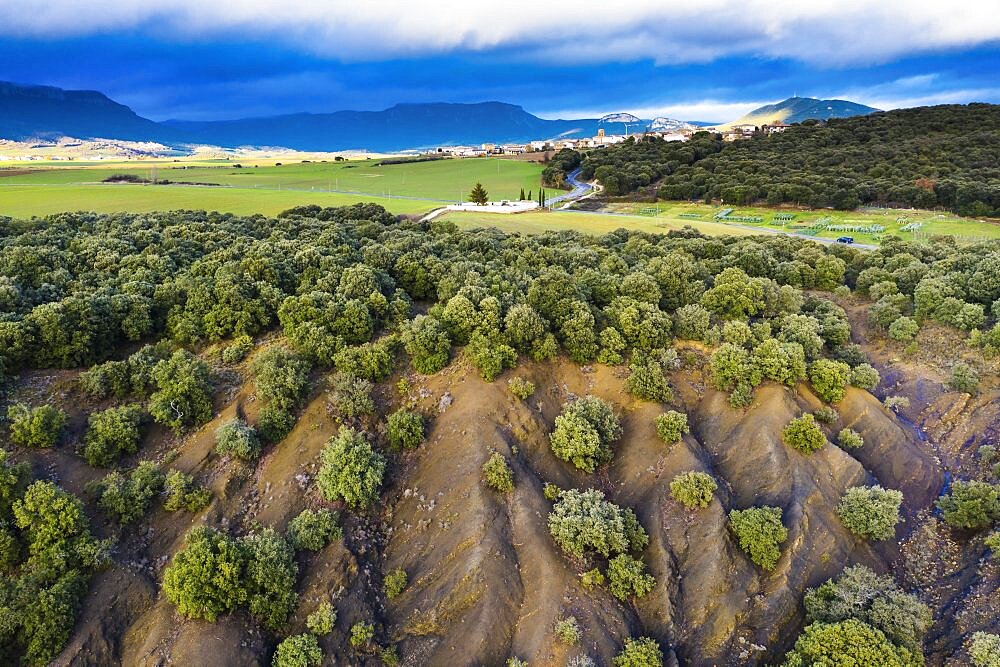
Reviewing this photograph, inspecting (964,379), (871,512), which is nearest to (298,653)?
(871,512)

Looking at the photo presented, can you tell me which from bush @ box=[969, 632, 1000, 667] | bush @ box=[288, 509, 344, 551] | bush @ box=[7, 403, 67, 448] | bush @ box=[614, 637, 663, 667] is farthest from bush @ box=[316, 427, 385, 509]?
bush @ box=[969, 632, 1000, 667]

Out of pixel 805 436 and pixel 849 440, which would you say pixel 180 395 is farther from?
pixel 849 440

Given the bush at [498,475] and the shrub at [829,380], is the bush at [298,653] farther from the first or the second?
the shrub at [829,380]

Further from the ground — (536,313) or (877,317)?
(536,313)

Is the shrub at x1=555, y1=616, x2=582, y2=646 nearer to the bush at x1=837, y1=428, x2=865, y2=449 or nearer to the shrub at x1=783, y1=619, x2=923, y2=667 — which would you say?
the shrub at x1=783, y1=619, x2=923, y2=667

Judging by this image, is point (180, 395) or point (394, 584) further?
point (180, 395)

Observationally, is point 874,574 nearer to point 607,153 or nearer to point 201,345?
point 201,345

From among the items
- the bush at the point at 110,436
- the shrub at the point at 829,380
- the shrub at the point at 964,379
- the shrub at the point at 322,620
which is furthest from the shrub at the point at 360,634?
the shrub at the point at 964,379

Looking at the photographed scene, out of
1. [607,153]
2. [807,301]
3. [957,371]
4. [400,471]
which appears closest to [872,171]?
[607,153]
